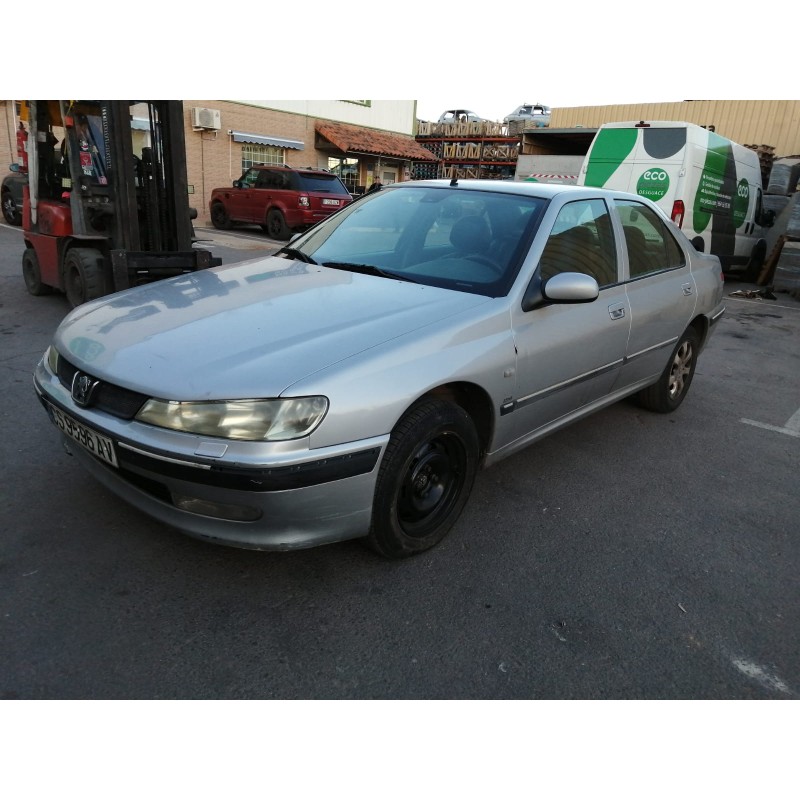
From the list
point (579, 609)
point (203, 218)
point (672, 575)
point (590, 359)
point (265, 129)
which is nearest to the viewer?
point (579, 609)

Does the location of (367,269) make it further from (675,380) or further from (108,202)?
(108,202)

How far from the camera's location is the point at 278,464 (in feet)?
6.98

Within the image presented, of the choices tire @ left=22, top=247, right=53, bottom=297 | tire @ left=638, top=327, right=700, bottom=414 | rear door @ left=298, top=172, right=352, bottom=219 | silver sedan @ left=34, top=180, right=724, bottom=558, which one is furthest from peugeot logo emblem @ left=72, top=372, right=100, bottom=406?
rear door @ left=298, top=172, right=352, bottom=219

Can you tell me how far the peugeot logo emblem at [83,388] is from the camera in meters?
2.41

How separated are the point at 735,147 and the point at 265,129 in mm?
15082

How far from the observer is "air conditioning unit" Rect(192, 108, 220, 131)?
1872cm

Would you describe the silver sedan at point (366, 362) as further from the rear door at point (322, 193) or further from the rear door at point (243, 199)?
the rear door at point (243, 199)

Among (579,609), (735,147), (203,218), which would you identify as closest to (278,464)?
(579,609)

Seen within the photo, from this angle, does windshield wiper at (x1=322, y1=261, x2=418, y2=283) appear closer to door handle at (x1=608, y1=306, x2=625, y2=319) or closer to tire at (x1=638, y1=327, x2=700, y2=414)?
door handle at (x1=608, y1=306, x2=625, y2=319)

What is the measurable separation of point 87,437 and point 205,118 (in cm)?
1898

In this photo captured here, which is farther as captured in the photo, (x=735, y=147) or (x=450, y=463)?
(x=735, y=147)

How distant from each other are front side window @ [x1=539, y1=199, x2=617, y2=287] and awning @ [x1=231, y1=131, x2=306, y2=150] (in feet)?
62.0

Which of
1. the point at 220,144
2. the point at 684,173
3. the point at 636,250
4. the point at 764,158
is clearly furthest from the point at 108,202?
the point at 764,158
